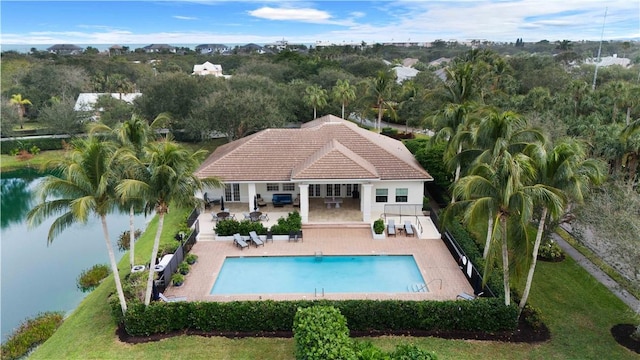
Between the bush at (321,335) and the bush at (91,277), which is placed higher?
the bush at (321,335)

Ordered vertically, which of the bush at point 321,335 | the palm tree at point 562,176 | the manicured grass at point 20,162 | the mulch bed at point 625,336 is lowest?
the manicured grass at point 20,162

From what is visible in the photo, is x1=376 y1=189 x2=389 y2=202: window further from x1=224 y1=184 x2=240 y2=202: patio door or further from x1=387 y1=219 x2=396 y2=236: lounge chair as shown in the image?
x1=224 y1=184 x2=240 y2=202: patio door

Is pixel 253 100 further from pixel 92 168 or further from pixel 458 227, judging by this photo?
pixel 92 168

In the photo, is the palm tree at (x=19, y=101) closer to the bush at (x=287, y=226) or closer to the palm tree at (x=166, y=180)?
the bush at (x=287, y=226)

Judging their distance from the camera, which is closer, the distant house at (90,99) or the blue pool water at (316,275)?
the blue pool water at (316,275)

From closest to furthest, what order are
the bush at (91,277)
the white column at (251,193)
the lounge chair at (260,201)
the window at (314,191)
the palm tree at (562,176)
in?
the palm tree at (562,176)
the bush at (91,277)
the white column at (251,193)
the lounge chair at (260,201)
the window at (314,191)

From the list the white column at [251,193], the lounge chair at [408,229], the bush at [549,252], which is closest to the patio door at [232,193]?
the white column at [251,193]

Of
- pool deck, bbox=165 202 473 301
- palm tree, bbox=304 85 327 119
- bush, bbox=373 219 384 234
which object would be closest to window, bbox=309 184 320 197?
pool deck, bbox=165 202 473 301
